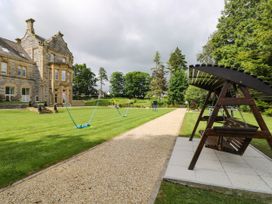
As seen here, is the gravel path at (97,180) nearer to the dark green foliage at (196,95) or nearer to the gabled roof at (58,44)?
the dark green foliage at (196,95)

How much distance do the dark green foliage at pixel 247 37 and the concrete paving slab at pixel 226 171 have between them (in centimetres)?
1445

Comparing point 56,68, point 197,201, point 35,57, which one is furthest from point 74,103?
point 197,201

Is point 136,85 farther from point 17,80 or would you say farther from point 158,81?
point 17,80

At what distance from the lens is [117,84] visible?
Answer: 254 feet

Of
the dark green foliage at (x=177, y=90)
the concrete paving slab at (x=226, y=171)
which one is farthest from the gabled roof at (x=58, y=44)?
the concrete paving slab at (x=226, y=171)

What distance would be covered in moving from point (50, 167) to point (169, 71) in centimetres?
5364

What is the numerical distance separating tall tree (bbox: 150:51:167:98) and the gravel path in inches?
1834

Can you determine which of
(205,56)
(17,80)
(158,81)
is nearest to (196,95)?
(205,56)

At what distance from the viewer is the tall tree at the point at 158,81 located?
51.1m

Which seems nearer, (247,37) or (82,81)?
(247,37)

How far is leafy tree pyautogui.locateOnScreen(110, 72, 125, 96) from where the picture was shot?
251 ft

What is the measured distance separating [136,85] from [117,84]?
8956mm

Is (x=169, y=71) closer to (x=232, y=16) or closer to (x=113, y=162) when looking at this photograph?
(x=232, y=16)

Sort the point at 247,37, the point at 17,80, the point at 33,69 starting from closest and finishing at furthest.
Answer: the point at 247,37 → the point at 17,80 → the point at 33,69
